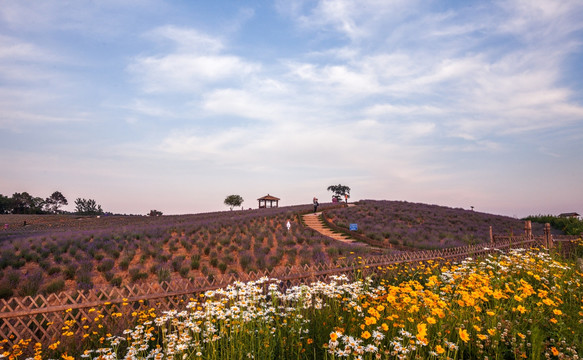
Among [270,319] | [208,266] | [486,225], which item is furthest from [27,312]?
[486,225]

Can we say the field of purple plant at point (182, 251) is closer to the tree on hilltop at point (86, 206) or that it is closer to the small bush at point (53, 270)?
the small bush at point (53, 270)

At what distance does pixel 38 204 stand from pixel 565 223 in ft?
310

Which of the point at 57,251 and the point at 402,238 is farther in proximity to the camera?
the point at 402,238

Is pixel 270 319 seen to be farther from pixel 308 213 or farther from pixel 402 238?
pixel 308 213

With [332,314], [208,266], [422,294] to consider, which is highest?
[422,294]

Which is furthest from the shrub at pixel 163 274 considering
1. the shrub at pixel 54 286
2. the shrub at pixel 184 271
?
the shrub at pixel 54 286

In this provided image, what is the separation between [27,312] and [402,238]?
20.0 m

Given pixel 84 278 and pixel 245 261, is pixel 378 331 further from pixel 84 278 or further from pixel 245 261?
pixel 84 278

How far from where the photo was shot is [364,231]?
23.7 metres

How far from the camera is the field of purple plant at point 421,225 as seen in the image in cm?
2170

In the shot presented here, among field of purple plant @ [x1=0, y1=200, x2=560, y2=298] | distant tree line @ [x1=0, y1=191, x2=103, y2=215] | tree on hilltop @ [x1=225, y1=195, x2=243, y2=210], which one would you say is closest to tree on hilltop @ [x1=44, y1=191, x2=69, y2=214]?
distant tree line @ [x1=0, y1=191, x2=103, y2=215]

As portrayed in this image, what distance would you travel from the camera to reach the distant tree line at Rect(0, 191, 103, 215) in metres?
69.0

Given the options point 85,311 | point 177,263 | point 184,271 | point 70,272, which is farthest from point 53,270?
point 85,311

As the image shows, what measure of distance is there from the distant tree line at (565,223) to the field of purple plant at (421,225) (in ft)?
4.61
